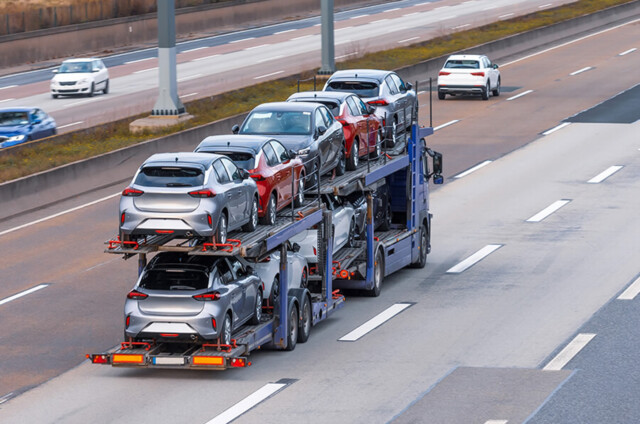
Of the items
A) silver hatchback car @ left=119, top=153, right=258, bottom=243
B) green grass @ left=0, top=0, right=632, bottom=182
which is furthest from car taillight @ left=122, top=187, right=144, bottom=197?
green grass @ left=0, top=0, right=632, bottom=182

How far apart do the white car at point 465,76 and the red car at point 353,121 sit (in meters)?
25.4

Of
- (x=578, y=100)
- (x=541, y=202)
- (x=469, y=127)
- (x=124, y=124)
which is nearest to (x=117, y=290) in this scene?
(x=541, y=202)

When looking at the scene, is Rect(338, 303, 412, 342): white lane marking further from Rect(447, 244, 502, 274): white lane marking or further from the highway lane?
the highway lane

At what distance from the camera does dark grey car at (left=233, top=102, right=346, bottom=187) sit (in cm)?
2259

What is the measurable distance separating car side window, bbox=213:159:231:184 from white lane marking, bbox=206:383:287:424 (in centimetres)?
292

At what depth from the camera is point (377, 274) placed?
→ 23594 millimetres

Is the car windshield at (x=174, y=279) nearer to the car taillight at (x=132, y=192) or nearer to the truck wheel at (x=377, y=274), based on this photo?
the car taillight at (x=132, y=192)

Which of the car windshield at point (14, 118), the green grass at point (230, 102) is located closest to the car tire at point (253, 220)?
the green grass at point (230, 102)

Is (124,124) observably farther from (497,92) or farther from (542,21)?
(542,21)

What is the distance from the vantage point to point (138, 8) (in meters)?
75.7

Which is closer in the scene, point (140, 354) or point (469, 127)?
point (140, 354)

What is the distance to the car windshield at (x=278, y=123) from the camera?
2314 cm

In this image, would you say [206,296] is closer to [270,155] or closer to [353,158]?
[270,155]

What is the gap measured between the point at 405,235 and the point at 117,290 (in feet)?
18.0
